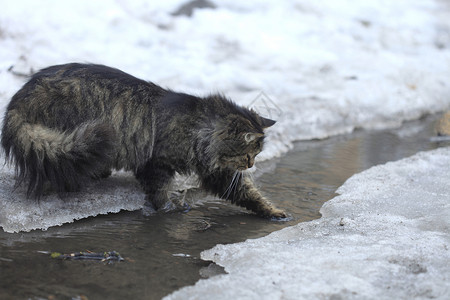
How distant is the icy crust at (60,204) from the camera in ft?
11.4

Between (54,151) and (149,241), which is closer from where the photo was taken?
(149,241)

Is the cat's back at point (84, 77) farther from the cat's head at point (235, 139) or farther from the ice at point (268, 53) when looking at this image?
the ice at point (268, 53)

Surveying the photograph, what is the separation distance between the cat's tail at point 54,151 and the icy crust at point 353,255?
3.60 feet

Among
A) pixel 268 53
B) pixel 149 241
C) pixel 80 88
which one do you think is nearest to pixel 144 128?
pixel 80 88

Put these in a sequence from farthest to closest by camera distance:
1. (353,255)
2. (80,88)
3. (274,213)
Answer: (274,213) < (80,88) < (353,255)

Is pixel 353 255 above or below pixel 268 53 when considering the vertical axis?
below

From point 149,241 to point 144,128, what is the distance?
1.04 m

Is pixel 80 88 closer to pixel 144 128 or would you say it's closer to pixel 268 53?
pixel 144 128

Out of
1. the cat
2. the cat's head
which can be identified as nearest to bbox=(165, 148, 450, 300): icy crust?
the cat

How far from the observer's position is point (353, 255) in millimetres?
2988

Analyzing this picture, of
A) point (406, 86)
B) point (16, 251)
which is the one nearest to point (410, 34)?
point (406, 86)

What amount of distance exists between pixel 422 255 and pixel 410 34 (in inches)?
353

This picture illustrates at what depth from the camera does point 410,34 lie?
10.9 metres

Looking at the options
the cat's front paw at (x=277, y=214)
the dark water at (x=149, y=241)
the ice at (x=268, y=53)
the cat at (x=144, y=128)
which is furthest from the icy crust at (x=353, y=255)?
the ice at (x=268, y=53)
